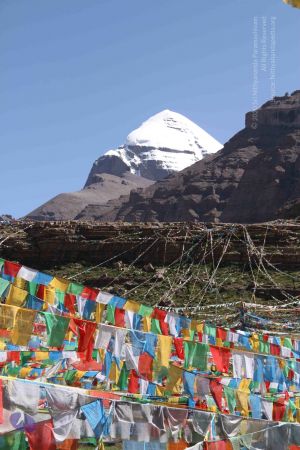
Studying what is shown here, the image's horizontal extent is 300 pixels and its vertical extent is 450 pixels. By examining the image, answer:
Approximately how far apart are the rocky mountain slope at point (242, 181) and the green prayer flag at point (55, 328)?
91883mm

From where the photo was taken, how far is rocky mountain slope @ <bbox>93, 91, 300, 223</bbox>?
113125mm

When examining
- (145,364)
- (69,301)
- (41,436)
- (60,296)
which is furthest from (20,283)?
(41,436)

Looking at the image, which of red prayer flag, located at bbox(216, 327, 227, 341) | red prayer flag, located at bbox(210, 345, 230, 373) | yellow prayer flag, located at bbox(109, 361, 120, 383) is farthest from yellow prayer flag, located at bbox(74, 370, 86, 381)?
red prayer flag, located at bbox(216, 327, 227, 341)

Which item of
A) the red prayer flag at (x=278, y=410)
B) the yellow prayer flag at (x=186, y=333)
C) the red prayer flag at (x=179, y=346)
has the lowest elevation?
the red prayer flag at (x=278, y=410)

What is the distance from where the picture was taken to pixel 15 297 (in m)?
15.4

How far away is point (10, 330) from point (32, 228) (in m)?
33.6

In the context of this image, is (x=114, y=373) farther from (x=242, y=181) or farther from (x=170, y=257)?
(x=242, y=181)

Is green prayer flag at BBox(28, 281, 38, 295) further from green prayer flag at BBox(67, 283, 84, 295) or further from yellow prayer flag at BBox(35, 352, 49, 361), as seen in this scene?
yellow prayer flag at BBox(35, 352, 49, 361)

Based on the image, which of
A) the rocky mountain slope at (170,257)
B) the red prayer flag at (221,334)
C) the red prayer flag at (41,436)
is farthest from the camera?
the rocky mountain slope at (170,257)

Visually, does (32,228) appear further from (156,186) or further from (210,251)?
(156,186)

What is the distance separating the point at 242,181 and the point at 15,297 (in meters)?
106

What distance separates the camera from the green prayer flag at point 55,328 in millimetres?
13609

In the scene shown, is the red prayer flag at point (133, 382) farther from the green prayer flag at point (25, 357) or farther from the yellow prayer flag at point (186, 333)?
the yellow prayer flag at point (186, 333)

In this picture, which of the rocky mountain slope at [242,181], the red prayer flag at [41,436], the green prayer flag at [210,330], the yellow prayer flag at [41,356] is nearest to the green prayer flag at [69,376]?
the yellow prayer flag at [41,356]
